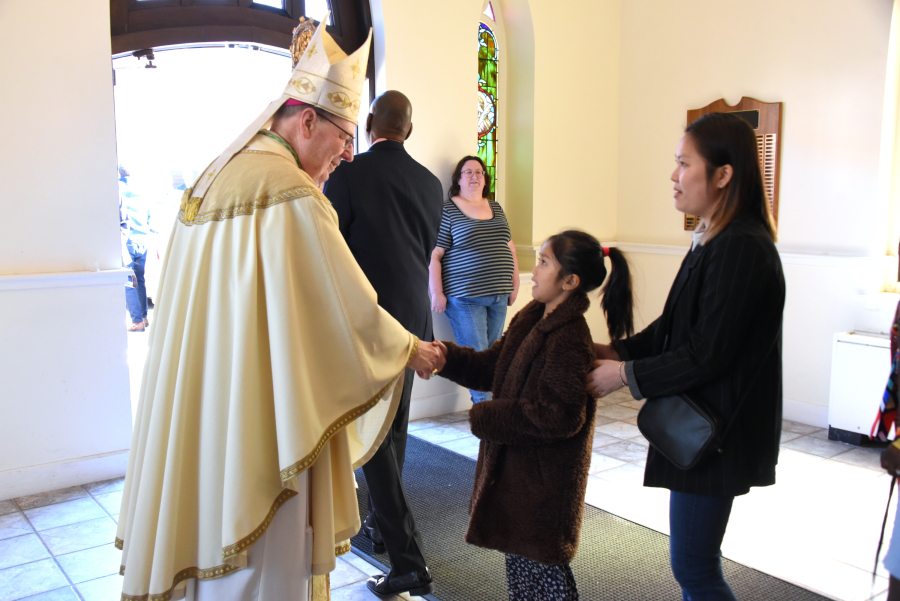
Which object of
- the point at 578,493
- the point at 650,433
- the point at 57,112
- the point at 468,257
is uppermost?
the point at 57,112

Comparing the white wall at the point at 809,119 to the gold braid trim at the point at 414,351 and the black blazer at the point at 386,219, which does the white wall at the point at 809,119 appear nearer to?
the black blazer at the point at 386,219

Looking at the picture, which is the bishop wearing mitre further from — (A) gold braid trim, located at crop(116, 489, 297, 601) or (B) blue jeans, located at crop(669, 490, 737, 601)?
(B) blue jeans, located at crop(669, 490, 737, 601)

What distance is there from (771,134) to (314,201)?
4023 mm

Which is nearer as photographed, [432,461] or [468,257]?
[432,461]

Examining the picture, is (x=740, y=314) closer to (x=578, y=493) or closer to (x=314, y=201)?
(x=578, y=493)

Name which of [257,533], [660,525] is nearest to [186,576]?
[257,533]

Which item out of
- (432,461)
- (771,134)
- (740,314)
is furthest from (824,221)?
(740,314)

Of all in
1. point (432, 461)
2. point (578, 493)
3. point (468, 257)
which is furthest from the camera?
point (468, 257)

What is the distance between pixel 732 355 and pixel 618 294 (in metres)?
0.37

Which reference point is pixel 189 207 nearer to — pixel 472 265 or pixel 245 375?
pixel 245 375

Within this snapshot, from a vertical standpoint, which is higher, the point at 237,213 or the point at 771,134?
the point at 771,134

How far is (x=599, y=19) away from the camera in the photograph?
18.6 ft

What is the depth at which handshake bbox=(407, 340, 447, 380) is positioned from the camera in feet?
6.32

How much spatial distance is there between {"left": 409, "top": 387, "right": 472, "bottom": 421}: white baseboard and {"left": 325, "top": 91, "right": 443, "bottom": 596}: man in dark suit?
1.86 m
